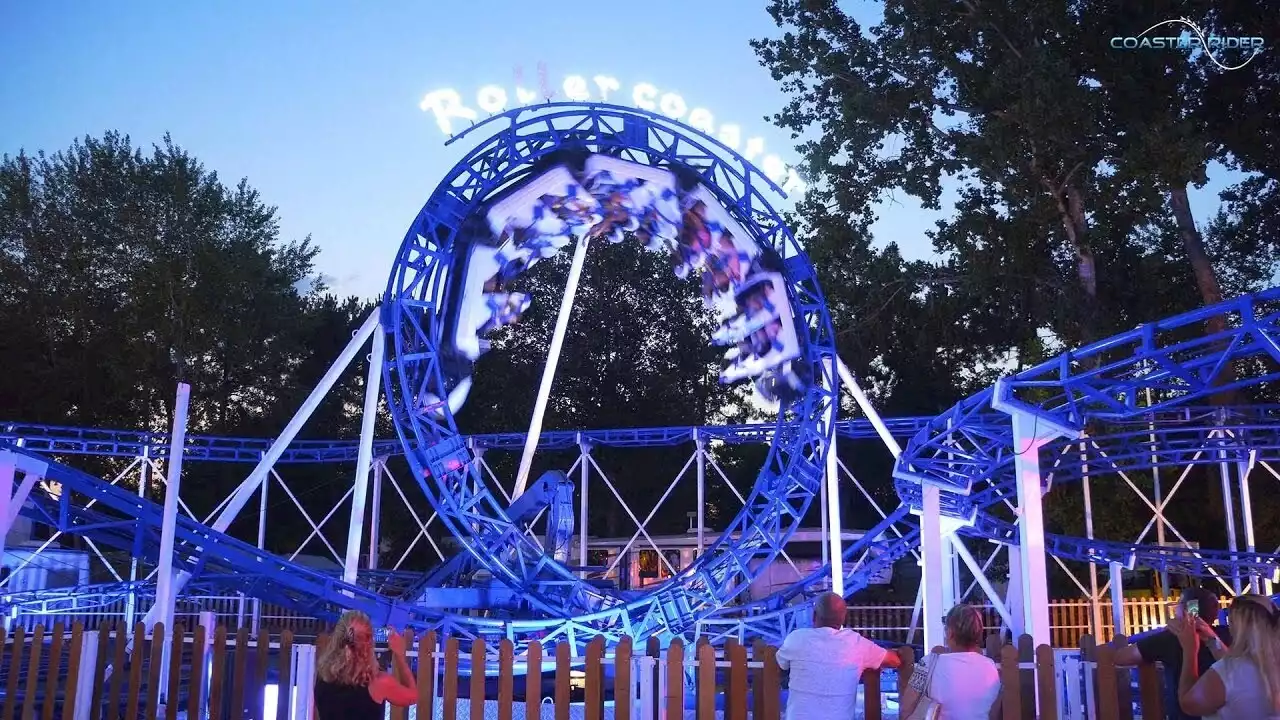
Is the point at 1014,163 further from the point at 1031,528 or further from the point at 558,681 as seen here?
the point at 558,681

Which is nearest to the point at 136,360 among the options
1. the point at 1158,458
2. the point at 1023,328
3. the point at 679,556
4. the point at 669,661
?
the point at 679,556

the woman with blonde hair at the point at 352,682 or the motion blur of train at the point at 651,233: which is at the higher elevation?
the motion blur of train at the point at 651,233

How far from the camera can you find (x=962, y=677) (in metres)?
4.57

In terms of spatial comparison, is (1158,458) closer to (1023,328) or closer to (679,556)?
(1023,328)

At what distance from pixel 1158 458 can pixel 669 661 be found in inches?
569

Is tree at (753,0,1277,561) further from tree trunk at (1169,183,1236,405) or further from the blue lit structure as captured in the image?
the blue lit structure

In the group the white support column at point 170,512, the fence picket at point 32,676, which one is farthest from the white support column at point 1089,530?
the fence picket at point 32,676

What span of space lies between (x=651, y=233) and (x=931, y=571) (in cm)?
604

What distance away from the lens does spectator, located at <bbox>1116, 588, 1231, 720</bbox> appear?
5.12 m

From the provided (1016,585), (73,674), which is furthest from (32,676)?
(1016,585)

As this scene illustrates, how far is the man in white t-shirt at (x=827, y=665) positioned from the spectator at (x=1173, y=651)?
1.22 metres

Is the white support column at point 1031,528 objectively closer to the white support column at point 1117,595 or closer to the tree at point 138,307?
the white support column at point 1117,595

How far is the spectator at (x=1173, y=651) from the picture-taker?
512 cm

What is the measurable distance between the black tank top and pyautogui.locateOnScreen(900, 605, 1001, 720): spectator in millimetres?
2308
